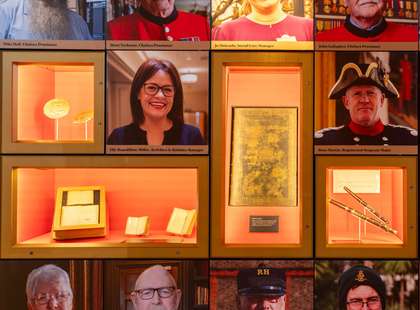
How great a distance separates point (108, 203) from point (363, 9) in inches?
66.3

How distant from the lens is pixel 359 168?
101 inches

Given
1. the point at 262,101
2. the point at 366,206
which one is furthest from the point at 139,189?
the point at 366,206

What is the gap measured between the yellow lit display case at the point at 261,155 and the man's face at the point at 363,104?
20cm

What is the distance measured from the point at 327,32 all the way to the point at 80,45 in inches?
48.2

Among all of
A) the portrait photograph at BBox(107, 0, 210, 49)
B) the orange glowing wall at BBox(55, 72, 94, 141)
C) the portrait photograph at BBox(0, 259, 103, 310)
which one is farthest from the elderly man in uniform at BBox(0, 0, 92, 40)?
the portrait photograph at BBox(0, 259, 103, 310)

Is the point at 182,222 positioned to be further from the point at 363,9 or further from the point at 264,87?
the point at 363,9

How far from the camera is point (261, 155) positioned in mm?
2592

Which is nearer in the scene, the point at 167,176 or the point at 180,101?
the point at 180,101

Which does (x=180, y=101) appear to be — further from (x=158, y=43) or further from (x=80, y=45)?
(x=80, y=45)

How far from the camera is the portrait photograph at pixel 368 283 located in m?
2.54

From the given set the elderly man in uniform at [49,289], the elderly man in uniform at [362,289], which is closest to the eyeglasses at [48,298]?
the elderly man in uniform at [49,289]

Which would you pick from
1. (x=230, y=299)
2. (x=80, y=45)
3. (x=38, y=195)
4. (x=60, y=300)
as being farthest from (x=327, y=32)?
(x=60, y=300)

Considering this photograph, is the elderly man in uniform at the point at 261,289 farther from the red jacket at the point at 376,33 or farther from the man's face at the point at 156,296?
the red jacket at the point at 376,33

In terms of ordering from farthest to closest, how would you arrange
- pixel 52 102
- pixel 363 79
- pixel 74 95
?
pixel 74 95 < pixel 52 102 < pixel 363 79
